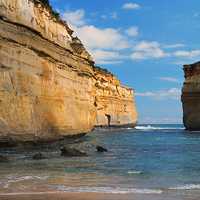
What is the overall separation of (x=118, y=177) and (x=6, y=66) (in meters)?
6.74

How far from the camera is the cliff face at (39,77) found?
17.9 m

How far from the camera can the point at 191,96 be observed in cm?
5278

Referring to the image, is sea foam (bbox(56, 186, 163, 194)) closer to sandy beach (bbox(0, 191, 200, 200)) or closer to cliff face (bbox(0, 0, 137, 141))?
sandy beach (bbox(0, 191, 200, 200))

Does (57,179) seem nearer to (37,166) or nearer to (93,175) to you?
(93,175)

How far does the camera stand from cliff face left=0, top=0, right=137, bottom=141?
17.9 meters

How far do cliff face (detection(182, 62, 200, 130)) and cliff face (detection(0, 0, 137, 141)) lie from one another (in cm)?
2311

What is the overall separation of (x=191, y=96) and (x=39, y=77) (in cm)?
3421

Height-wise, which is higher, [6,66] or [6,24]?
[6,24]

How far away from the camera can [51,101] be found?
880 inches

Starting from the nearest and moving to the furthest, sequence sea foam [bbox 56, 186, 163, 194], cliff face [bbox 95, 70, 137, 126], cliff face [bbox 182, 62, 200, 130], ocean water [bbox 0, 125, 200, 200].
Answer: sea foam [bbox 56, 186, 163, 194]
ocean water [bbox 0, 125, 200, 200]
cliff face [bbox 182, 62, 200, 130]
cliff face [bbox 95, 70, 137, 126]

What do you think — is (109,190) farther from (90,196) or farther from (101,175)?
(101,175)

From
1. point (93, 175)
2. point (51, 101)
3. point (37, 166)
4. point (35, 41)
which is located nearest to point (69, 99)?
point (51, 101)

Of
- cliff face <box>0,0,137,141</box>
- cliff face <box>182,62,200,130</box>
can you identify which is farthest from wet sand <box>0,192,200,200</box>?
cliff face <box>182,62,200,130</box>

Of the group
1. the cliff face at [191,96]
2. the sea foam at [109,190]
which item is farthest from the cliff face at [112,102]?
the sea foam at [109,190]
